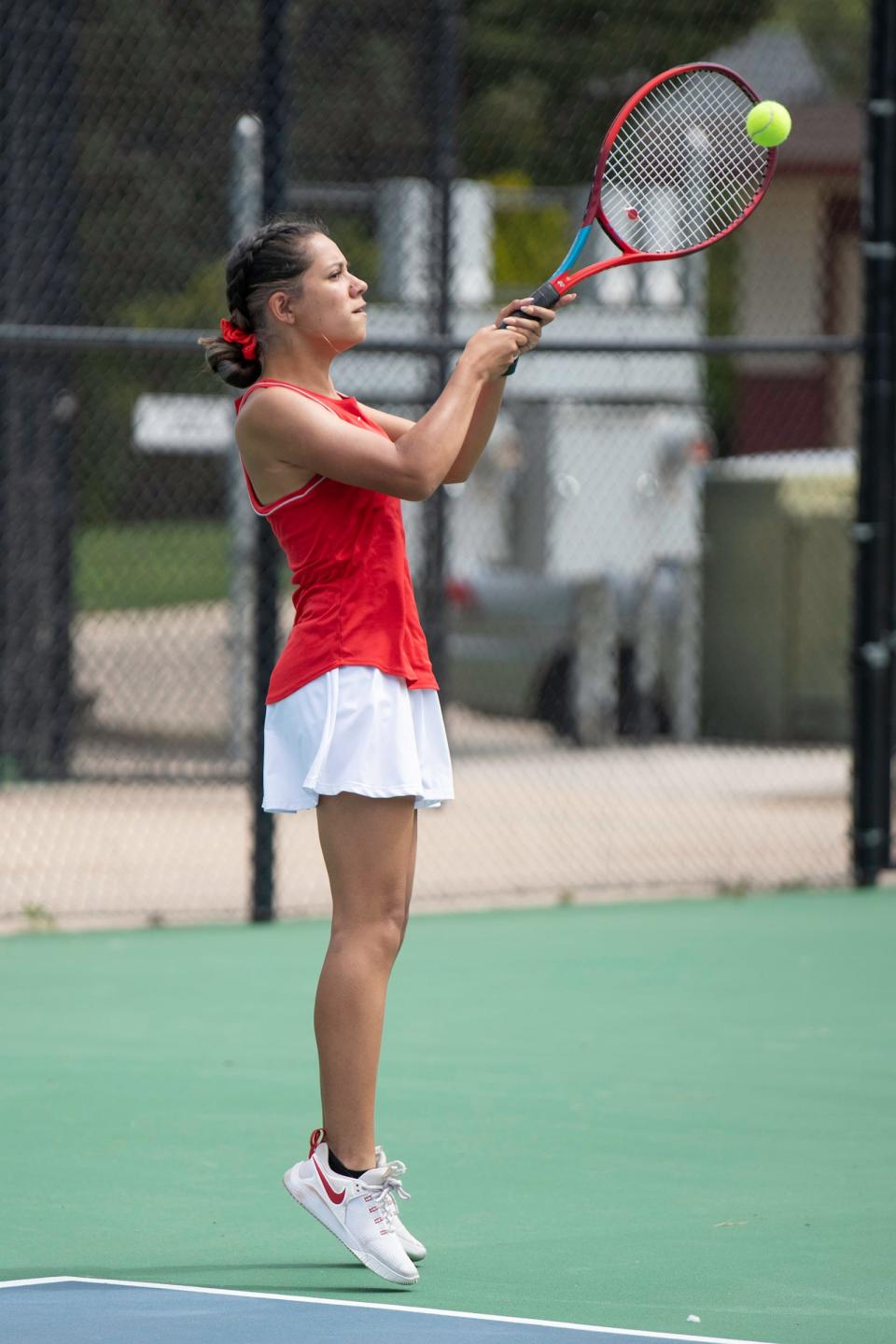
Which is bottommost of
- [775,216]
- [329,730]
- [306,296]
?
[329,730]

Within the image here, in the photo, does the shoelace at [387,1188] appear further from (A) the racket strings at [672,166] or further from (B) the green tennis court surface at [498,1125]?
(A) the racket strings at [672,166]

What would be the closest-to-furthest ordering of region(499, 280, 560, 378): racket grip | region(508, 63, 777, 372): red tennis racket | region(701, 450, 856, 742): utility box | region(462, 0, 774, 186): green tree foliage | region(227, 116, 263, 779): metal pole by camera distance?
1. region(499, 280, 560, 378): racket grip
2. region(508, 63, 777, 372): red tennis racket
3. region(227, 116, 263, 779): metal pole
4. region(701, 450, 856, 742): utility box
5. region(462, 0, 774, 186): green tree foliage

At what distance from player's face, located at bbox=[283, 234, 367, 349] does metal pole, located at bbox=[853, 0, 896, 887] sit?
178 inches

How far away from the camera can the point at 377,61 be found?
17.0 meters

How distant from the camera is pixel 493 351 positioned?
4055mm

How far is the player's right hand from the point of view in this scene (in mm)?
4039

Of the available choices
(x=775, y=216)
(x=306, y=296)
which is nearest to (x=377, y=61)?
(x=775, y=216)

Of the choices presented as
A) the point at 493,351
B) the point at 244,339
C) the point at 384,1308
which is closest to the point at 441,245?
the point at 244,339

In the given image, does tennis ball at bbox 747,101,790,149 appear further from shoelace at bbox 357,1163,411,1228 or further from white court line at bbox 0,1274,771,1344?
white court line at bbox 0,1274,771,1344

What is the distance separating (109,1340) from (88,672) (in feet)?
38.0

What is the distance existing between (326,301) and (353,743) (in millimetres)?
783

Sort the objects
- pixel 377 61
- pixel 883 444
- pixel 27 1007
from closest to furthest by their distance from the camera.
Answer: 1. pixel 27 1007
2. pixel 883 444
3. pixel 377 61

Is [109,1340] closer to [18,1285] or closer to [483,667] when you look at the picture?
[18,1285]

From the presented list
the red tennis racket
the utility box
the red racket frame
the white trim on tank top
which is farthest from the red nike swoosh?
the utility box
